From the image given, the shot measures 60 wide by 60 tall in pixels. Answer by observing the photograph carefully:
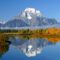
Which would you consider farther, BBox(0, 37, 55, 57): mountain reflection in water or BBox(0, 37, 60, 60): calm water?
BBox(0, 37, 55, 57): mountain reflection in water

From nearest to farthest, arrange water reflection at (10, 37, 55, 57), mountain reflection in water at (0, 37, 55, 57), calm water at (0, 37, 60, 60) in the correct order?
calm water at (0, 37, 60, 60)
mountain reflection in water at (0, 37, 55, 57)
water reflection at (10, 37, 55, 57)

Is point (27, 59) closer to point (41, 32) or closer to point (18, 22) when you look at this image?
point (41, 32)

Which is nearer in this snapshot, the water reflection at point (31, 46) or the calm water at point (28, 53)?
the calm water at point (28, 53)

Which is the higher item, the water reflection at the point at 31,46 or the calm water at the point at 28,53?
the calm water at the point at 28,53

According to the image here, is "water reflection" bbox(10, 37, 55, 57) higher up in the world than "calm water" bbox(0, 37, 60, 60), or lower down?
lower down

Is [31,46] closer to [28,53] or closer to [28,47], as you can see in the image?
[28,47]

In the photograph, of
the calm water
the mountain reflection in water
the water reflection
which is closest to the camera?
the calm water

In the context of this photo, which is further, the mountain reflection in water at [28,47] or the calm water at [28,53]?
the mountain reflection in water at [28,47]

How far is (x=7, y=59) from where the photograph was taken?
604 inches

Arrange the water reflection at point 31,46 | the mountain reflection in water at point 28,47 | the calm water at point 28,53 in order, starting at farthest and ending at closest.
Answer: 1. the water reflection at point 31,46
2. the mountain reflection in water at point 28,47
3. the calm water at point 28,53

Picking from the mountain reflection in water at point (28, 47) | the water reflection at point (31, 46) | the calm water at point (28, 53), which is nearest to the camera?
the calm water at point (28, 53)

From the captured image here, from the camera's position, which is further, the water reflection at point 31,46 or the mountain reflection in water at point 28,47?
the water reflection at point 31,46

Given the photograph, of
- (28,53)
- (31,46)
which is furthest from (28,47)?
(28,53)

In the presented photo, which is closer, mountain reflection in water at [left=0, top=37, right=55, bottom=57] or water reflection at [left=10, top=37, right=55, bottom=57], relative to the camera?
mountain reflection in water at [left=0, top=37, right=55, bottom=57]
